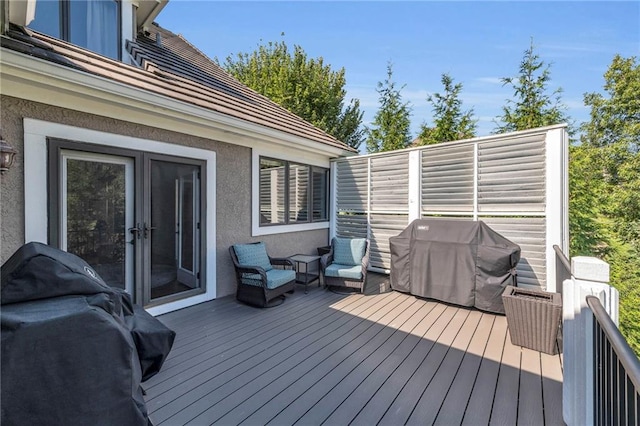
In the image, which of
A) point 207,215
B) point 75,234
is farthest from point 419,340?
point 75,234

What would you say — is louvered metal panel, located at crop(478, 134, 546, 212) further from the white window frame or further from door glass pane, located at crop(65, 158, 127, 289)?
door glass pane, located at crop(65, 158, 127, 289)

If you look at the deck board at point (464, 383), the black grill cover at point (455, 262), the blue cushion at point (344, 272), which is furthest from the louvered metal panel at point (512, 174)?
the blue cushion at point (344, 272)

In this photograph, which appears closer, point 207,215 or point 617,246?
point 207,215

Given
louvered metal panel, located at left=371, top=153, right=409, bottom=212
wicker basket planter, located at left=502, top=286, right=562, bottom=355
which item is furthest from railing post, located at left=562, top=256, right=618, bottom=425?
louvered metal panel, located at left=371, top=153, right=409, bottom=212

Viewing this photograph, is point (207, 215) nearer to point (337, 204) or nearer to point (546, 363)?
point (337, 204)

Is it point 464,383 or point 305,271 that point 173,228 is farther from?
point 464,383

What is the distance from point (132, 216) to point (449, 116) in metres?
9.10

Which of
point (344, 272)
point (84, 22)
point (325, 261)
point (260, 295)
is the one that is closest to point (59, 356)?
point (260, 295)

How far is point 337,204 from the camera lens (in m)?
7.48

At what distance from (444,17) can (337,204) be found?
4.60 metres

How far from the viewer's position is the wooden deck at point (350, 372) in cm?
229

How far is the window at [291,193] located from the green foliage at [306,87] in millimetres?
7363

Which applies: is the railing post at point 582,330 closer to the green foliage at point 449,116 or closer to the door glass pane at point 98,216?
the door glass pane at point 98,216

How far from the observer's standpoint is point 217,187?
199 inches
